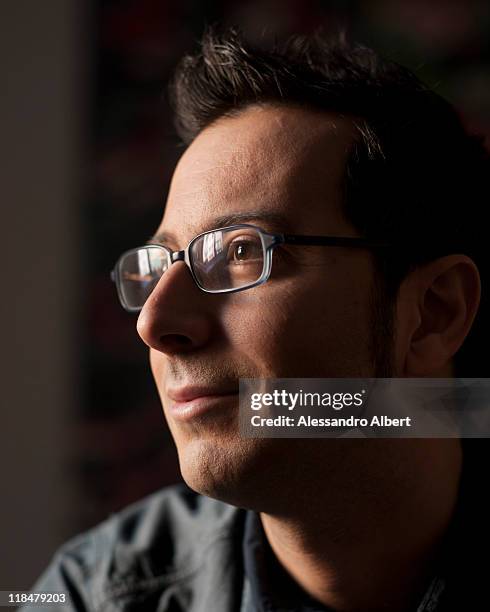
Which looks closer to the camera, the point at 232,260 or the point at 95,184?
the point at 232,260

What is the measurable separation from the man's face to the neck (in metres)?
0.08

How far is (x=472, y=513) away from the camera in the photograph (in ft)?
2.58

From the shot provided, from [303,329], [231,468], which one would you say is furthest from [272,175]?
[231,468]

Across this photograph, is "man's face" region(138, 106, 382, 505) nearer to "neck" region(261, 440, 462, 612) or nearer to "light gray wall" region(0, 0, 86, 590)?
"neck" region(261, 440, 462, 612)

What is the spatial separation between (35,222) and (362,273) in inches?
37.4

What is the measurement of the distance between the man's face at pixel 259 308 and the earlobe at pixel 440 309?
0.21 ft

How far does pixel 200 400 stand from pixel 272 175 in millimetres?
238

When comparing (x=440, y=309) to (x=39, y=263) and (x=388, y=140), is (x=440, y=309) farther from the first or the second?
(x=39, y=263)

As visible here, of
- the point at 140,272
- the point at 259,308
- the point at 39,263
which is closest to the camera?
the point at 259,308

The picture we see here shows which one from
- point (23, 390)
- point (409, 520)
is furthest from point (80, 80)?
point (409, 520)

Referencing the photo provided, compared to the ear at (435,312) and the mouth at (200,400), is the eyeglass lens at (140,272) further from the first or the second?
the ear at (435,312)

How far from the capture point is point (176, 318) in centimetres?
68

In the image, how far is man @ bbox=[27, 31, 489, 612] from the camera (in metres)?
0.69

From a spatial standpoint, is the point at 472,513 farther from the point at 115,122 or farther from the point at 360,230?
the point at 115,122
